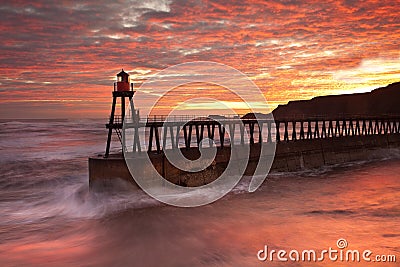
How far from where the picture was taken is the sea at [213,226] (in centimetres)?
957

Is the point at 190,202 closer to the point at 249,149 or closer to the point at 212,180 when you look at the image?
the point at 212,180

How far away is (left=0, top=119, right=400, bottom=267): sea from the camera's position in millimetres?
9574

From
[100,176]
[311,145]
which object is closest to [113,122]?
[100,176]

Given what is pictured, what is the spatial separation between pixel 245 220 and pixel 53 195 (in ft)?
35.4

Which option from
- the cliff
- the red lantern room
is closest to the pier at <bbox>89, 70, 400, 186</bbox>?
the red lantern room

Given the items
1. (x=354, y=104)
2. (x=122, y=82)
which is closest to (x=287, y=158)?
(x=122, y=82)

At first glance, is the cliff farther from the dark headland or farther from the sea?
the sea

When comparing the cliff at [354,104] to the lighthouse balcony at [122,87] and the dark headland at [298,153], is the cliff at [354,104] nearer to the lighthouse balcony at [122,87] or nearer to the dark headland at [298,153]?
the dark headland at [298,153]

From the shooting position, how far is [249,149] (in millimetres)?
21016

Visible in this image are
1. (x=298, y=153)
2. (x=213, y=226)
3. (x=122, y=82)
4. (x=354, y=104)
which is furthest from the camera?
(x=354, y=104)

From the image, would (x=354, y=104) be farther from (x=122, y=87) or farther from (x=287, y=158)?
(x=122, y=87)

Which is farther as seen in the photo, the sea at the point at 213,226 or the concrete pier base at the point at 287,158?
the concrete pier base at the point at 287,158

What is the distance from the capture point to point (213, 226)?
12195 mm

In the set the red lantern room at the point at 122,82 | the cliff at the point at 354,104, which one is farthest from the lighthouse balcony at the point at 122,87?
the cliff at the point at 354,104
